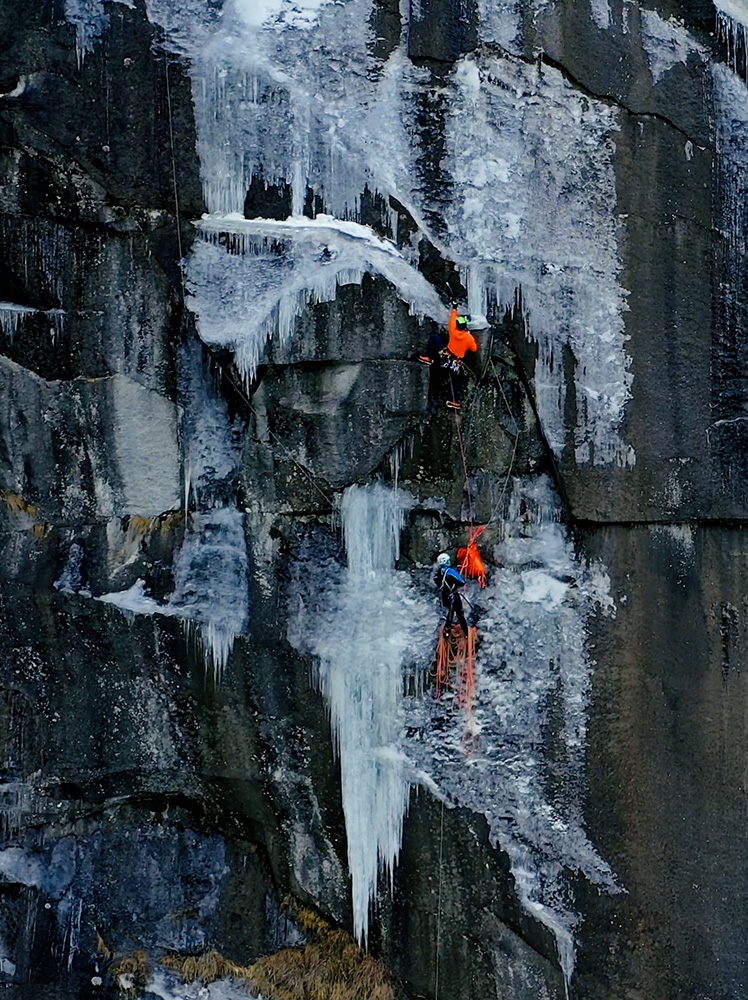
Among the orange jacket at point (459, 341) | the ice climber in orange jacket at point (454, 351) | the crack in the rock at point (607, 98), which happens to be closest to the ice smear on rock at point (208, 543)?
the ice climber in orange jacket at point (454, 351)

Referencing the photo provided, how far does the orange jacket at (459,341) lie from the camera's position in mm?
4660

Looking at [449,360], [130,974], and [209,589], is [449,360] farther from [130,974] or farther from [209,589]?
[130,974]

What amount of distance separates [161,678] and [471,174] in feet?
11.3

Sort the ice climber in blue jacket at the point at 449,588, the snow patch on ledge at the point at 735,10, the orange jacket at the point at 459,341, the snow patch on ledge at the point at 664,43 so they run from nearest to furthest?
the orange jacket at the point at 459,341 → the ice climber in blue jacket at the point at 449,588 → the snow patch on ledge at the point at 664,43 → the snow patch on ledge at the point at 735,10

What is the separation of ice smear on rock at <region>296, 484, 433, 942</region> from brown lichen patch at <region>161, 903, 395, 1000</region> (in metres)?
1.15

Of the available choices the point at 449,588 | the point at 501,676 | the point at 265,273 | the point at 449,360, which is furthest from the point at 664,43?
the point at 501,676

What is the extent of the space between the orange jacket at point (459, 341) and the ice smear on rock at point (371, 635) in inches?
34.5

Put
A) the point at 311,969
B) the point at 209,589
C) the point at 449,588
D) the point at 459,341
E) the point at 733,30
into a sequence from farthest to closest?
the point at 311,969 → the point at 733,30 → the point at 209,589 → the point at 449,588 → the point at 459,341

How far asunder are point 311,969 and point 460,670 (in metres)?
2.23

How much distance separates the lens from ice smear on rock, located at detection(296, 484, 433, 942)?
4.85m

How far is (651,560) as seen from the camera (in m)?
4.92

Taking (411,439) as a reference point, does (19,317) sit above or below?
above

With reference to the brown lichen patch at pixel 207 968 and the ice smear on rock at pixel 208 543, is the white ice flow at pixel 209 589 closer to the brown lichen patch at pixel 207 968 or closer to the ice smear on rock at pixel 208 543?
the ice smear on rock at pixel 208 543

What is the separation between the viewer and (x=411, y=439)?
4848 mm
